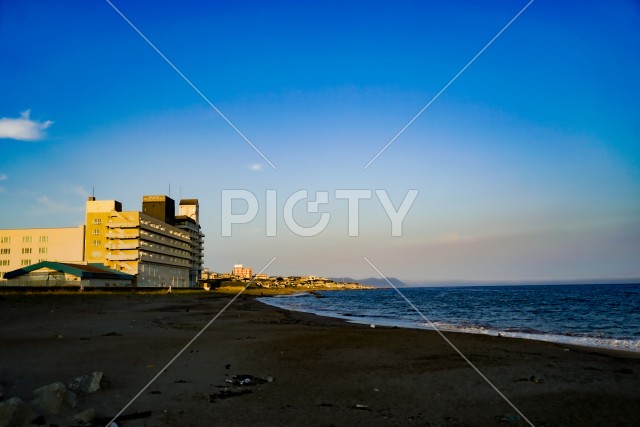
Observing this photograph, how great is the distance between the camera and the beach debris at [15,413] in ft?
24.4

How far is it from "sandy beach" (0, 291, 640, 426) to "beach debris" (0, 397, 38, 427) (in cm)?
31

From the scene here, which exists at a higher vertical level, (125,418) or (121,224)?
(121,224)

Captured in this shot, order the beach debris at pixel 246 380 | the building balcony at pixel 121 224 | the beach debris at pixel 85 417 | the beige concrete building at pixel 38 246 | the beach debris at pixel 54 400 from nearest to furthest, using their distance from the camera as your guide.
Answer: the beach debris at pixel 85 417 < the beach debris at pixel 54 400 < the beach debris at pixel 246 380 < the building balcony at pixel 121 224 < the beige concrete building at pixel 38 246

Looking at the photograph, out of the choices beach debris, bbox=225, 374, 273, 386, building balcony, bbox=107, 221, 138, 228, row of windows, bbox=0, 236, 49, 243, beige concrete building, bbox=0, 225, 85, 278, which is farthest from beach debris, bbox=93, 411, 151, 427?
row of windows, bbox=0, 236, 49, 243

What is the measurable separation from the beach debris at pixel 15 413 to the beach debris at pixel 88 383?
72.4 inches

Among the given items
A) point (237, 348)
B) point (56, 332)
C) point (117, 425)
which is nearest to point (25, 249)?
point (56, 332)

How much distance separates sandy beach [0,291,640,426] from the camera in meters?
9.17

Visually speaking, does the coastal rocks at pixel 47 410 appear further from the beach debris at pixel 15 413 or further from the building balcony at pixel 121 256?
the building balcony at pixel 121 256

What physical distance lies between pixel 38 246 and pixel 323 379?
350ft

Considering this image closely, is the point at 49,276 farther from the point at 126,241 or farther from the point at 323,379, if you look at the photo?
the point at 323,379

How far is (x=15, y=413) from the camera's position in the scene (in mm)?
7574

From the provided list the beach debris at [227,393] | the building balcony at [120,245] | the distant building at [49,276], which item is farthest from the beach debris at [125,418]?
the building balcony at [120,245]

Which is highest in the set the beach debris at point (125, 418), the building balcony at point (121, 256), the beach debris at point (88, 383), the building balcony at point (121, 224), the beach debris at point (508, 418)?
the building balcony at point (121, 224)

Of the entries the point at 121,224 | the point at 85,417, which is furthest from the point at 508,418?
the point at 121,224
